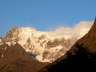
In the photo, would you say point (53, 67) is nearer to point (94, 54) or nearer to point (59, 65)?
point (59, 65)

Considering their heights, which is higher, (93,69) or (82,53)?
(82,53)

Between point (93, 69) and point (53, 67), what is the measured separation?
12.2 meters

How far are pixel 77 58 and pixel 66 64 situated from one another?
9.22 feet

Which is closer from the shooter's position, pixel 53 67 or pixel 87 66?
pixel 87 66

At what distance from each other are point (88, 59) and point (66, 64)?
5.26m

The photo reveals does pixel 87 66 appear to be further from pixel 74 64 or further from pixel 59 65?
pixel 59 65

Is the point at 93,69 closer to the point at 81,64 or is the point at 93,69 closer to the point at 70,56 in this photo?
the point at 81,64

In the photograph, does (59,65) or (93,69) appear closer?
(93,69)

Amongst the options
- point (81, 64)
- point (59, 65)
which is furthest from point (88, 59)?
point (59, 65)

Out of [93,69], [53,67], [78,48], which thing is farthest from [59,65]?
[93,69]

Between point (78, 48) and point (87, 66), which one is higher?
point (78, 48)

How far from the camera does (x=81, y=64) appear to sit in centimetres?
7131

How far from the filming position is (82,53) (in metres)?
72.2

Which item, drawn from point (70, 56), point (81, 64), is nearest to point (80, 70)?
point (81, 64)
